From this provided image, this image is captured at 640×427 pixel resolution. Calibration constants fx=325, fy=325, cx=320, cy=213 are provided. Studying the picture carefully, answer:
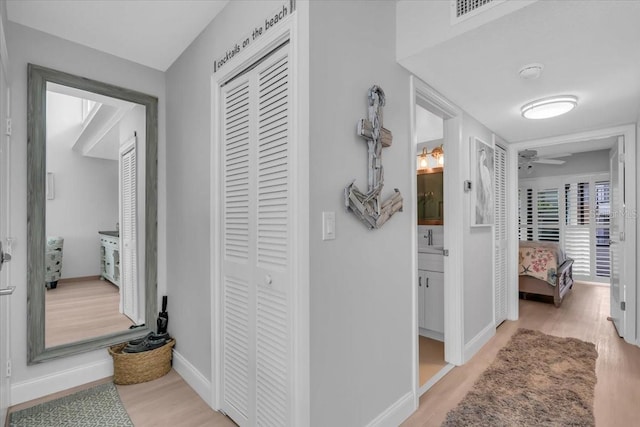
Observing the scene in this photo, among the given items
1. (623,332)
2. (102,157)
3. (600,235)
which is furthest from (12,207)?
(600,235)

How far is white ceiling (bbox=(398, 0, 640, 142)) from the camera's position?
1506mm

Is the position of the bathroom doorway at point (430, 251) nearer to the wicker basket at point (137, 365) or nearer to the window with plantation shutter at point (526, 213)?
the wicker basket at point (137, 365)

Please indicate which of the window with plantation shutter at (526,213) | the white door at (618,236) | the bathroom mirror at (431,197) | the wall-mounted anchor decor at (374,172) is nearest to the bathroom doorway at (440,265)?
the bathroom mirror at (431,197)

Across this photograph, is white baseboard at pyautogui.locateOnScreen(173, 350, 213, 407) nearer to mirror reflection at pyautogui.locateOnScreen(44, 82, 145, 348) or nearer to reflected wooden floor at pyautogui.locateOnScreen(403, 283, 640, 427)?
mirror reflection at pyautogui.locateOnScreen(44, 82, 145, 348)

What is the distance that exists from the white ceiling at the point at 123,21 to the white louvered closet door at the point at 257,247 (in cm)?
58

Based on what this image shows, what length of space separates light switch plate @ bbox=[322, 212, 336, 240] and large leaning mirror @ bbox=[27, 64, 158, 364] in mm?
1844

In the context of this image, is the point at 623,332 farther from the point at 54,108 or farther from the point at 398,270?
the point at 54,108

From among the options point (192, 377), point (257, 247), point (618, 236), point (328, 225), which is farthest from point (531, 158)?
point (192, 377)

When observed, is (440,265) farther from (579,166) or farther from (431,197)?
(579,166)

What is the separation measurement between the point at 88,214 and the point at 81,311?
0.71m

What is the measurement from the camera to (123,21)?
83.5 inches

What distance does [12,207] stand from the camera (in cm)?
208

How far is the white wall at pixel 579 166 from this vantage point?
19.1ft

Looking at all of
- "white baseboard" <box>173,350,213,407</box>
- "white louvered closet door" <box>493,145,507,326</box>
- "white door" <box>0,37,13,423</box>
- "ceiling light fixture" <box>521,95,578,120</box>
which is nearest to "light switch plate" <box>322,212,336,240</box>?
"white baseboard" <box>173,350,213,407</box>
